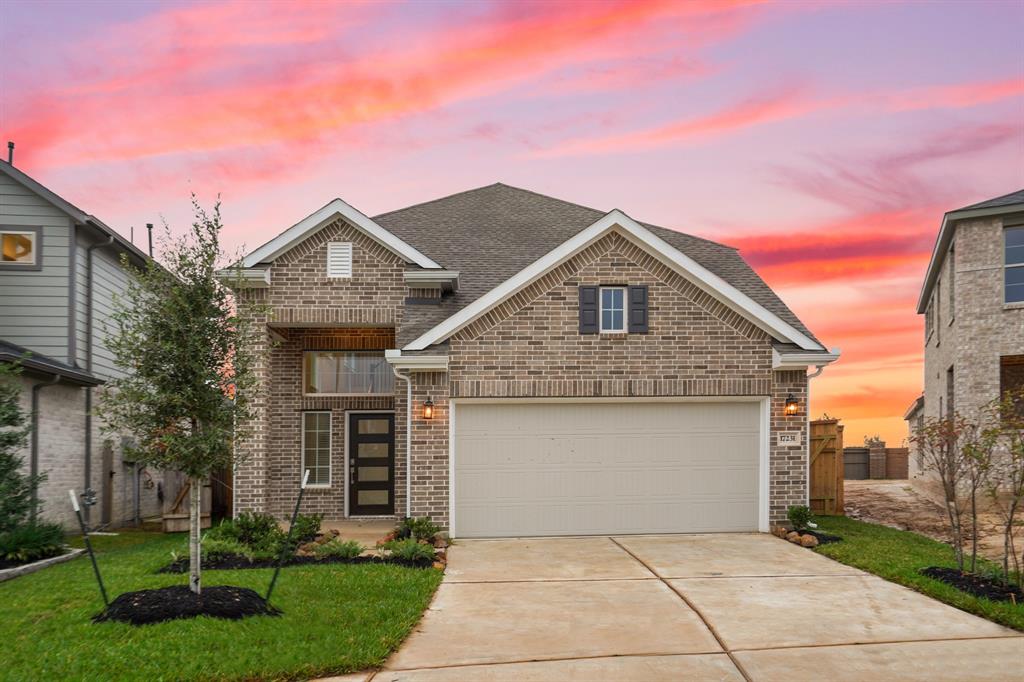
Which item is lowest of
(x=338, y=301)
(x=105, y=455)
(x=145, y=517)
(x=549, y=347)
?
(x=145, y=517)

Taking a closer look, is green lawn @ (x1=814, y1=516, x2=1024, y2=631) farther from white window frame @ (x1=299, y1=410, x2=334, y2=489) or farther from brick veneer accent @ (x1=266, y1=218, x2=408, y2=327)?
white window frame @ (x1=299, y1=410, x2=334, y2=489)

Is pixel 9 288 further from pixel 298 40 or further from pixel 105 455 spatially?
pixel 298 40

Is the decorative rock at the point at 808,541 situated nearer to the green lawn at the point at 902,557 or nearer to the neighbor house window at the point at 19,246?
the green lawn at the point at 902,557

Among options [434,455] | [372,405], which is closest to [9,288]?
[372,405]

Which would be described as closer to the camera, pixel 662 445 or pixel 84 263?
pixel 662 445

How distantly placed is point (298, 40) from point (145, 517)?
1127 cm

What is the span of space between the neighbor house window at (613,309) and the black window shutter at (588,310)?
16 centimetres

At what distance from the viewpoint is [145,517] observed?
59.3 ft

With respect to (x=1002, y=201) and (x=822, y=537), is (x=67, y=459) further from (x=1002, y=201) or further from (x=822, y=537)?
(x=1002, y=201)

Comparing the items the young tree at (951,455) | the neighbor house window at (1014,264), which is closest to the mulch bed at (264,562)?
the young tree at (951,455)

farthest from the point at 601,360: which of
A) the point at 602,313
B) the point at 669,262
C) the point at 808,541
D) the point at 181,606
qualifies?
the point at 181,606

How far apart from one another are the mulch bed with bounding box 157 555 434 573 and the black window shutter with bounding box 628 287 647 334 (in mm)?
5442

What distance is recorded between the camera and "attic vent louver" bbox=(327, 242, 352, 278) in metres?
14.9

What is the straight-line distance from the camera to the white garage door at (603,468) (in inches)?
528
